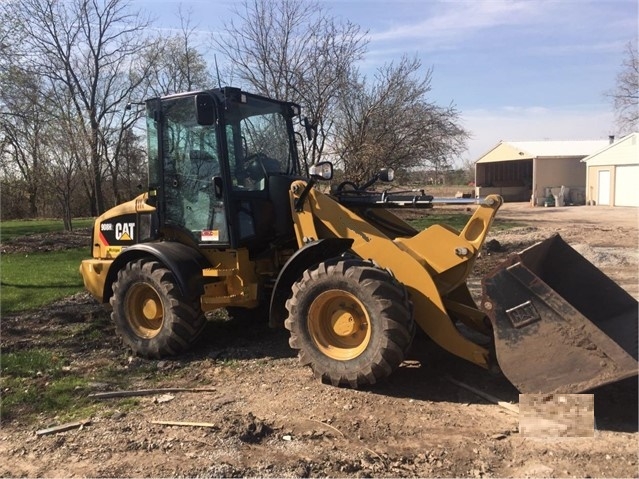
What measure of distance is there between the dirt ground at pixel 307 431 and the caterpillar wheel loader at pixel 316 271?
34 centimetres

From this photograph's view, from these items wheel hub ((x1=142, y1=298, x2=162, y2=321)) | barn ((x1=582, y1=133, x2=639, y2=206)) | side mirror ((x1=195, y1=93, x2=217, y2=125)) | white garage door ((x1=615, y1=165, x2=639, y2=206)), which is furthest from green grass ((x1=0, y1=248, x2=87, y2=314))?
barn ((x1=582, y1=133, x2=639, y2=206))

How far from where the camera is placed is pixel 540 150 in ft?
145

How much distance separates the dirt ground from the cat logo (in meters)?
1.53

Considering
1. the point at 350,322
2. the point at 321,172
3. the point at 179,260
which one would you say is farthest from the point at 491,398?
the point at 179,260

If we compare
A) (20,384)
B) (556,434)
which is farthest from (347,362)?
(20,384)

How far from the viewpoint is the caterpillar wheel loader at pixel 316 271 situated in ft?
13.8

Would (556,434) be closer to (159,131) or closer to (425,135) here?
(159,131)

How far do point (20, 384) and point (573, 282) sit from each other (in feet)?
17.2

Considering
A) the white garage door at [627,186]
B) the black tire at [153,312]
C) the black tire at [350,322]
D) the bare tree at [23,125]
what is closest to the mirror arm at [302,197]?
the black tire at [350,322]

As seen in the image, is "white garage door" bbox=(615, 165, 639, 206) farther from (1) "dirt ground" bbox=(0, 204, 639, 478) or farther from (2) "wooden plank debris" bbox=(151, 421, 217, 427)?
(2) "wooden plank debris" bbox=(151, 421, 217, 427)

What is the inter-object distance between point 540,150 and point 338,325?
4342 centimetres

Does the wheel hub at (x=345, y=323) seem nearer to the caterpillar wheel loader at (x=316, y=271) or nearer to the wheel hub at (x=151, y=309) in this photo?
the caterpillar wheel loader at (x=316, y=271)

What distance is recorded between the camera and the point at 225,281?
611 cm

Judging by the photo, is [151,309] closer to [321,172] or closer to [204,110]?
[204,110]
